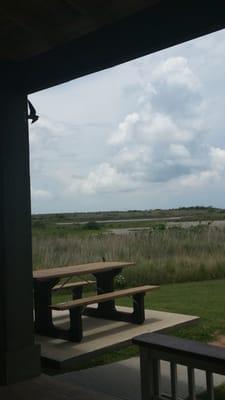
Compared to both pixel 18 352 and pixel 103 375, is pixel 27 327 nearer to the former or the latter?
pixel 18 352

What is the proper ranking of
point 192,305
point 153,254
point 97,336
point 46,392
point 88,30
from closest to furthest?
1. point 88,30
2. point 46,392
3. point 97,336
4. point 192,305
5. point 153,254

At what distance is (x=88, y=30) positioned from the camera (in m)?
2.80

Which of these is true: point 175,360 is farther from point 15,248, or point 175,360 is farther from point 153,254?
point 153,254

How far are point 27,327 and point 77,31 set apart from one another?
201cm

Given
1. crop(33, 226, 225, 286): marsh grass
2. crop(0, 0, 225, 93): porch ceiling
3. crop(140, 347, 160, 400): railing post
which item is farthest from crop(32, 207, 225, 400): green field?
crop(0, 0, 225, 93): porch ceiling

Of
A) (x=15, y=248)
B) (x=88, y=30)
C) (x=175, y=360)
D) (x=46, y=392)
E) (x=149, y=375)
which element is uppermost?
(x=88, y=30)

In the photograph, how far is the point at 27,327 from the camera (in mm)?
3414

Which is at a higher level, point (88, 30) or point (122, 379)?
point (88, 30)

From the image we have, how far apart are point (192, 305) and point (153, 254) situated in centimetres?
467

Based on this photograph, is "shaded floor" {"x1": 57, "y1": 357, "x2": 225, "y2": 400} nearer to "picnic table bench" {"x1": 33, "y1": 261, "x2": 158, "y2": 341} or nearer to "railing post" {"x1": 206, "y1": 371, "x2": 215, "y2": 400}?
"picnic table bench" {"x1": 33, "y1": 261, "x2": 158, "y2": 341}

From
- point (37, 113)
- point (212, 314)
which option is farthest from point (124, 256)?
point (37, 113)

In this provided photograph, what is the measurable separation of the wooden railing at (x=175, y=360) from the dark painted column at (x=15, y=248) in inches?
42.7

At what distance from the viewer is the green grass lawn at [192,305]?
460 cm

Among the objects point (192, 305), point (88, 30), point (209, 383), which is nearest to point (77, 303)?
point (192, 305)
